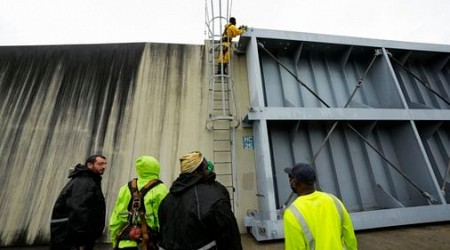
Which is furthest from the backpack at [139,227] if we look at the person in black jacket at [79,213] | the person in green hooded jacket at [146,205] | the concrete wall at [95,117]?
the concrete wall at [95,117]

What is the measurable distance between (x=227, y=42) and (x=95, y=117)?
358 cm

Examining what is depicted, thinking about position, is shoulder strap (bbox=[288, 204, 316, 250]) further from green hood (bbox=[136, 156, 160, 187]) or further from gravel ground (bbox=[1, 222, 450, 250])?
gravel ground (bbox=[1, 222, 450, 250])

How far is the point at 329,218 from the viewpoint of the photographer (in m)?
1.52

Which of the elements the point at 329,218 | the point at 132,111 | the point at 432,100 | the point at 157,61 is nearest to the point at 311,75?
the point at 432,100

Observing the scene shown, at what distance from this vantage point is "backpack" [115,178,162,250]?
2.20m

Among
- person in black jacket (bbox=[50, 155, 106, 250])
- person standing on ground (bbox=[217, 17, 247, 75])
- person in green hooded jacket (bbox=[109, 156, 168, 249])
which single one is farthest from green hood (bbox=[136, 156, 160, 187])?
person standing on ground (bbox=[217, 17, 247, 75])

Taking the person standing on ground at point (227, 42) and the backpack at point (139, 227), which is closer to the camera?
the backpack at point (139, 227)

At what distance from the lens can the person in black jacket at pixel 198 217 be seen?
154 cm

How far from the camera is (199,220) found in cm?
154

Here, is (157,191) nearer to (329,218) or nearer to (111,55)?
(329,218)

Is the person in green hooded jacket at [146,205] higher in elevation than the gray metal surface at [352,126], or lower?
lower

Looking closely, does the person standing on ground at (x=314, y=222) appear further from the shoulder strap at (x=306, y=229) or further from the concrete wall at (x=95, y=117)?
the concrete wall at (x=95, y=117)

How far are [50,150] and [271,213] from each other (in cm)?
476

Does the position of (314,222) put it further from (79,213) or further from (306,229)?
(79,213)
